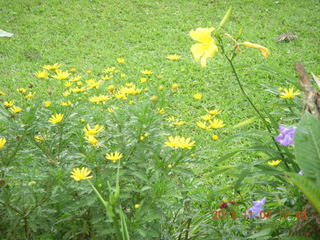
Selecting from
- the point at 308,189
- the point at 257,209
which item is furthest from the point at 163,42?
the point at 308,189

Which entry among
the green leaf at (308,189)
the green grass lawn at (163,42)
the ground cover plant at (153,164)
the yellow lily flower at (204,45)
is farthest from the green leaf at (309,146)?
the green grass lawn at (163,42)

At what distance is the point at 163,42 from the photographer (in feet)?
19.2

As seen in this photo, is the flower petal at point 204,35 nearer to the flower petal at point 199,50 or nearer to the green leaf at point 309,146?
the flower petal at point 199,50

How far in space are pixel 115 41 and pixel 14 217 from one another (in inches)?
191

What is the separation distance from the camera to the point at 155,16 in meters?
7.02

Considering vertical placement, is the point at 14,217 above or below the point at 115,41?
below

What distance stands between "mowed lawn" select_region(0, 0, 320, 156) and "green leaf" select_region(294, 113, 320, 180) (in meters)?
2.18

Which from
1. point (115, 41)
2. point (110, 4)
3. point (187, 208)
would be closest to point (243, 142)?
point (187, 208)

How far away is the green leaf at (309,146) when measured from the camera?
1.15 meters

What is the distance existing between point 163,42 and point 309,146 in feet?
16.0

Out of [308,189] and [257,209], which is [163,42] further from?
[308,189]

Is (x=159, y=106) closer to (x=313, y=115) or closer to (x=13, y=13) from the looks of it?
(x=313, y=115)

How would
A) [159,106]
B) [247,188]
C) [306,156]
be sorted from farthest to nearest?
1. [247,188]
2. [159,106]
3. [306,156]

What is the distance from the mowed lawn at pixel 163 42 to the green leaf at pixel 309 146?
2177 millimetres
